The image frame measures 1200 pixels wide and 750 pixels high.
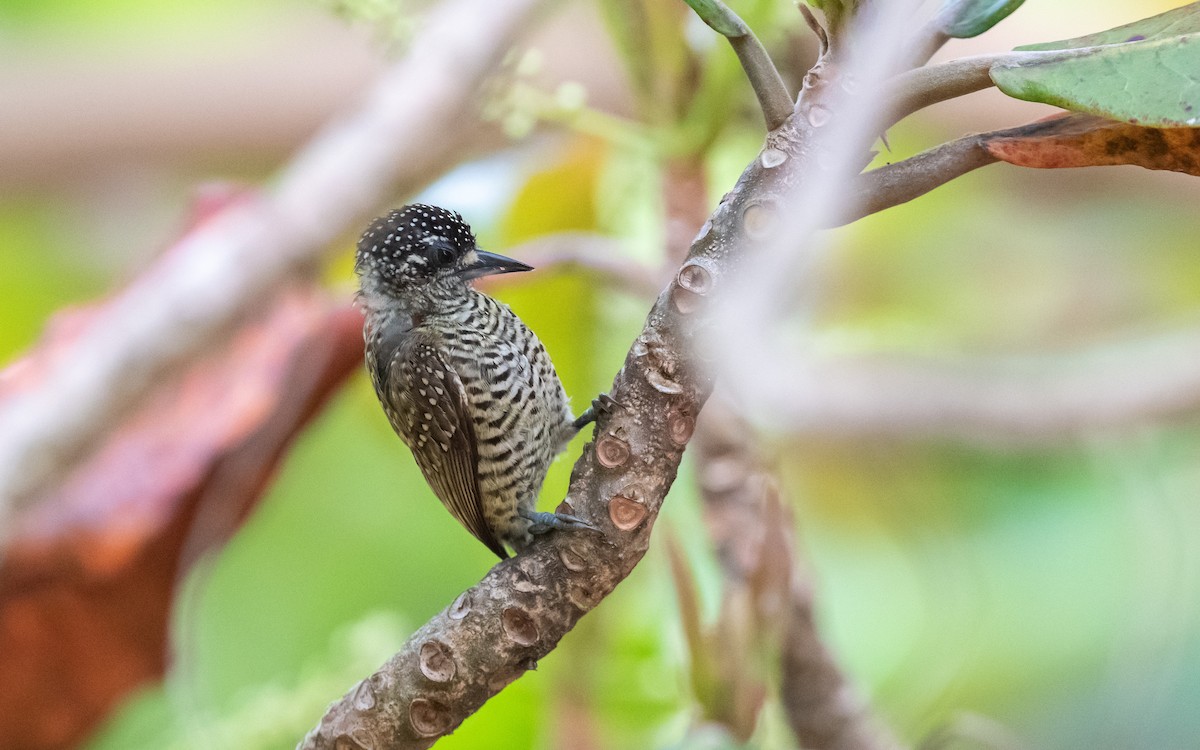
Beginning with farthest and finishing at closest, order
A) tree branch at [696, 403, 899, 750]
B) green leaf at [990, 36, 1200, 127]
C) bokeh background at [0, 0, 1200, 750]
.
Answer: bokeh background at [0, 0, 1200, 750]
tree branch at [696, 403, 899, 750]
green leaf at [990, 36, 1200, 127]

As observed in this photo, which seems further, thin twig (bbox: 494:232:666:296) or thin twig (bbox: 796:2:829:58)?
thin twig (bbox: 494:232:666:296)

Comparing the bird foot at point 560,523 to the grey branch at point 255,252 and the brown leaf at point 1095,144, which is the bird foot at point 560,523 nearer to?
the brown leaf at point 1095,144

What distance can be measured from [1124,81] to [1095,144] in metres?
0.06

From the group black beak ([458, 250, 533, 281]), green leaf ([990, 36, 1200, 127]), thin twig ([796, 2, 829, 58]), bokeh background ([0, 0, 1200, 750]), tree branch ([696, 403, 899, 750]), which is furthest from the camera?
bokeh background ([0, 0, 1200, 750])

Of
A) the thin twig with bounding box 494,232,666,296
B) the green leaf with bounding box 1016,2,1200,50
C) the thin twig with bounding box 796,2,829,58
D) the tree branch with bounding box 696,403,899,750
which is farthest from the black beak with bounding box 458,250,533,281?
the green leaf with bounding box 1016,2,1200,50

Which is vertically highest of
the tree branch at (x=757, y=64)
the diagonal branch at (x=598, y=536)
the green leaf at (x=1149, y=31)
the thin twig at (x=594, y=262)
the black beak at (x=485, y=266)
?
the thin twig at (x=594, y=262)

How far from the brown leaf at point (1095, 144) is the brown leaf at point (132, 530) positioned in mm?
922

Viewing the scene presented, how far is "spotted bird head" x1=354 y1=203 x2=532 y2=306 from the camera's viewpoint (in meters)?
0.98

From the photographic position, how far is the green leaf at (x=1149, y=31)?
1.83ft

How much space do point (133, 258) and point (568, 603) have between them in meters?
2.46

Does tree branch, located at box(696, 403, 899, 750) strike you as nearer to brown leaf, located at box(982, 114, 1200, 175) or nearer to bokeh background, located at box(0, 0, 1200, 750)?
bokeh background, located at box(0, 0, 1200, 750)

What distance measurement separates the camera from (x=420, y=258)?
100cm

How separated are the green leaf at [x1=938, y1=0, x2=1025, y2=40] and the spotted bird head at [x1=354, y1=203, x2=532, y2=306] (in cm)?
47

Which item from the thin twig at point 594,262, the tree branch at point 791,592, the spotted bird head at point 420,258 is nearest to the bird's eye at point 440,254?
the spotted bird head at point 420,258
